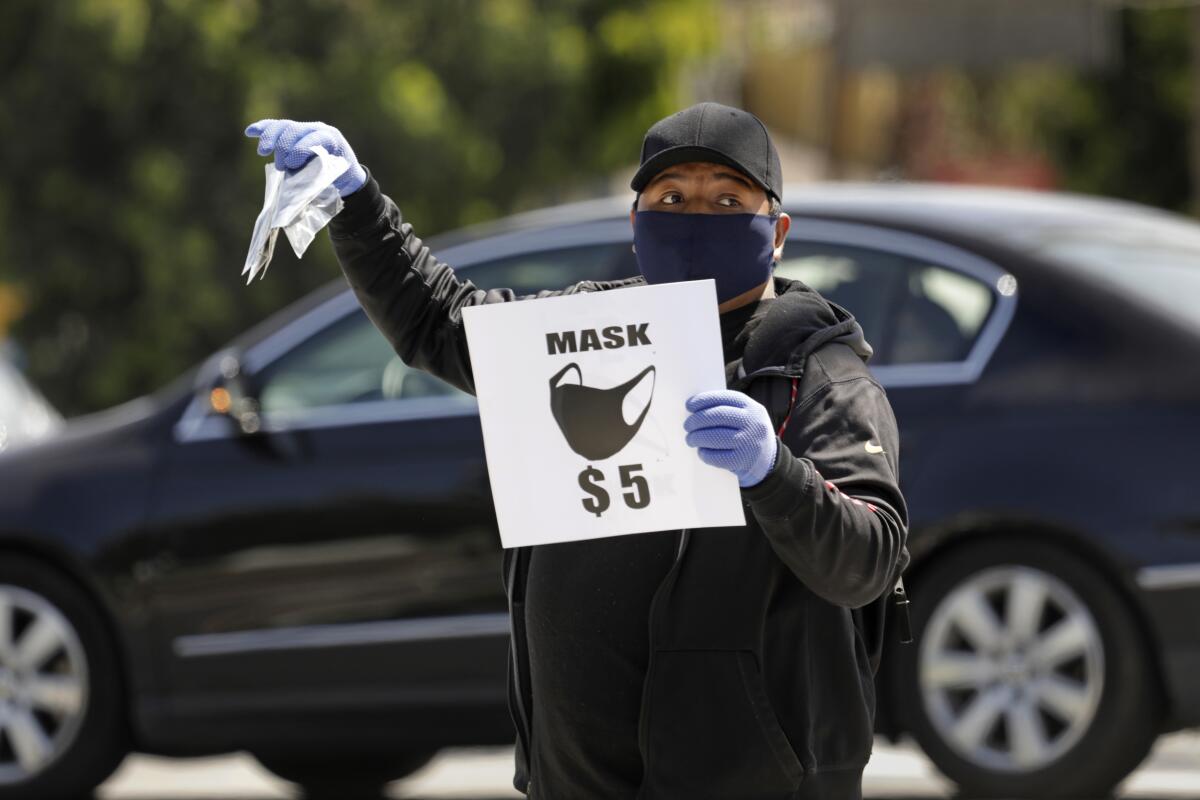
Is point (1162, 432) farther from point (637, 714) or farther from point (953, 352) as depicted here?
point (637, 714)

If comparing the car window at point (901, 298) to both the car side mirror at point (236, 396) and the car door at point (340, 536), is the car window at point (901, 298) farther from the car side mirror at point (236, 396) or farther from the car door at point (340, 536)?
the car side mirror at point (236, 396)

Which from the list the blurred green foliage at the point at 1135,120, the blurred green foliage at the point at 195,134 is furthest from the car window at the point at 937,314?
the blurred green foliage at the point at 1135,120

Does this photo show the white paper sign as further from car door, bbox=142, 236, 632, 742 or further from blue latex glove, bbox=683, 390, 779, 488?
car door, bbox=142, 236, 632, 742

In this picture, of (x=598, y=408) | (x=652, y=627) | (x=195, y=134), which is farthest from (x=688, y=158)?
(x=195, y=134)

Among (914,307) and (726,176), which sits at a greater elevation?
(726,176)

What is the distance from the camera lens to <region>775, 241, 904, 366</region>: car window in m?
5.99

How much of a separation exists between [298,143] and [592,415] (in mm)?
582

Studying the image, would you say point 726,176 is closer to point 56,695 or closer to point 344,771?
point 56,695

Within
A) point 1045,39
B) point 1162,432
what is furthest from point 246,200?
point 1162,432

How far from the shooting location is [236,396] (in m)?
6.27

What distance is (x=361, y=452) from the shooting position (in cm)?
611

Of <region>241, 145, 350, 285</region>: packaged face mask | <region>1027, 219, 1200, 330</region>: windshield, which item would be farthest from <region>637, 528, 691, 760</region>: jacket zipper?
<region>1027, 219, 1200, 330</region>: windshield

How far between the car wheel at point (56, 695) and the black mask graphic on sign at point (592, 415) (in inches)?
145

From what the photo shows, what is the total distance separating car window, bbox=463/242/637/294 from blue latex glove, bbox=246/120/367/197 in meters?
3.09
